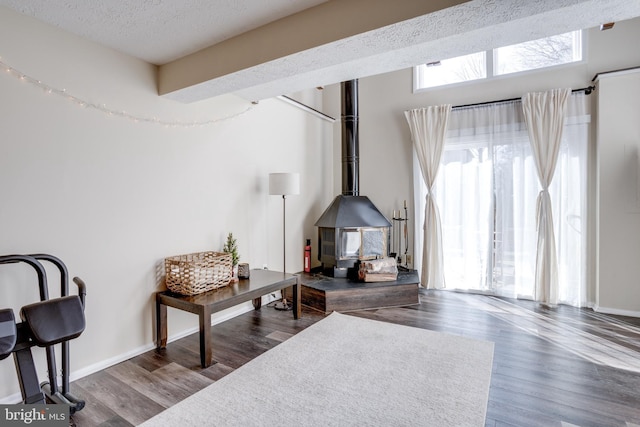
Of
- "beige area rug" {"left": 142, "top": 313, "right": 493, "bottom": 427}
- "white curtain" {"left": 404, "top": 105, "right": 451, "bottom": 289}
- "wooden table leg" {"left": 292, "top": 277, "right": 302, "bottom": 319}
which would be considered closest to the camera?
"beige area rug" {"left": 142, "top": 313, "right": 493, "bottom": 427}

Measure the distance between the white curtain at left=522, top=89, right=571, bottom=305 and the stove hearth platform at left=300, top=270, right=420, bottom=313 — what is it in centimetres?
143

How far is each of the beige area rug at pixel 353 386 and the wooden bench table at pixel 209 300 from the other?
360 mm

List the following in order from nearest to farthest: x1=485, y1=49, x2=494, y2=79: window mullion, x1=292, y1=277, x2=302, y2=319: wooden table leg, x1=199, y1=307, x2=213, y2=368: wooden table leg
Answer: x1=199, y1=307, x2=213, y2=368: wooden table leg
x1=292, y1=277, x2=302, y2=319: wooden table leg
x1=485, y1=49, x2=494, y2=79: window mullion

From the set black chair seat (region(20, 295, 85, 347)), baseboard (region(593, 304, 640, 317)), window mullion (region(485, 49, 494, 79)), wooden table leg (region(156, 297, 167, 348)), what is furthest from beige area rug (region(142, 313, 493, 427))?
window mullion (region(485, 49, 494, 79))

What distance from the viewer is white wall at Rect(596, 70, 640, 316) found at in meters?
3.33

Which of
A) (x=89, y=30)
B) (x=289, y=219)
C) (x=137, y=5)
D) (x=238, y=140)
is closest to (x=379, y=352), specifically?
(x=289, y=219)

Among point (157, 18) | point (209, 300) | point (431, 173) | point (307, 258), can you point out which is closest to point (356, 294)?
point (307, 258)

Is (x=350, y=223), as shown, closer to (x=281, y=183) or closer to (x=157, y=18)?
(x=281, y=183)

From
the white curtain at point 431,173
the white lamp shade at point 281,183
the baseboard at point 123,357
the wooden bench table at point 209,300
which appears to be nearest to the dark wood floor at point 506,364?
the baseboard at point 123,357

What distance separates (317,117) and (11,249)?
381cm

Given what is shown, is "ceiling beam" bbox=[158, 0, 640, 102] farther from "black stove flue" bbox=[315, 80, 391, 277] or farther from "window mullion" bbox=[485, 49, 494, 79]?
"window mullion" bbox=[485, 49, 494, 79]

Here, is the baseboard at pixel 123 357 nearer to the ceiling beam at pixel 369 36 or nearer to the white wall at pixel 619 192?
the ceiling beam at pixel 369 36

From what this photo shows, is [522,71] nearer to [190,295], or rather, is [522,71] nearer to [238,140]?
[238,140]

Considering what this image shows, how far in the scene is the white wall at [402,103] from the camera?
3.62m
